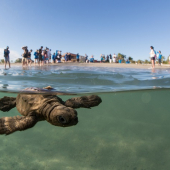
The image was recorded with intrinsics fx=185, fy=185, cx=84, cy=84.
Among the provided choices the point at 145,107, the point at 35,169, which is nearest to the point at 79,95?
the point at 35,169

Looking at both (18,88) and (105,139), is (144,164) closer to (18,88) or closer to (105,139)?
(105,139)

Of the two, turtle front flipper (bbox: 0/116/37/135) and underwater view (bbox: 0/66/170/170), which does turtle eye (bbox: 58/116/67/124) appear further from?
underwater view (bbox: 0/66/170/170)

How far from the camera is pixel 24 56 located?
59.5 feet

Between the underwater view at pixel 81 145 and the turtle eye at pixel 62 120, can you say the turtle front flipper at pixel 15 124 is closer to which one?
the turtle eye at pixel 62 120

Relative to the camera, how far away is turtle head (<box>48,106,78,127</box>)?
18.3 feet

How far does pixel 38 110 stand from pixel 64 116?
160cm

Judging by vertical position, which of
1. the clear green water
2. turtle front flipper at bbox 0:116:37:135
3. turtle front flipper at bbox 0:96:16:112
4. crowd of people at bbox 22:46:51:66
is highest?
crowd of people at bbox 22:46:51:66

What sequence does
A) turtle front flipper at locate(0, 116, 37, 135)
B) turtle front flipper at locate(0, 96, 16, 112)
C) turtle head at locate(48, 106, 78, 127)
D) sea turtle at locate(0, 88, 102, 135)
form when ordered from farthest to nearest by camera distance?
turtle front flipper at locate(0, 96, 16, 112)
turtle front flipper at locate(0, 116, 37, 135)
sea turtle at locate(0, 88, 102, 135)
turtle head at locate(48, 106, 78, 127)

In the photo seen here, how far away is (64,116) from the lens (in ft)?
18.3

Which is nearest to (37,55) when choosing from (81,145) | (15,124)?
(81,145)

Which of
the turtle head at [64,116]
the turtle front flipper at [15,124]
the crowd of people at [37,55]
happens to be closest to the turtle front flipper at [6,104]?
the turtle front flipper at [15,124]

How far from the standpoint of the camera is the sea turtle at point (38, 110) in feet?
18.9

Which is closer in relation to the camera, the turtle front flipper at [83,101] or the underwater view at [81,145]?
the underwater view at [81,145]

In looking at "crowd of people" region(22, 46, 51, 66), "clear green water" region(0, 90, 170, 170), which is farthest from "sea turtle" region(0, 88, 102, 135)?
"crowd of people" region(22, 46, 51, 66)
